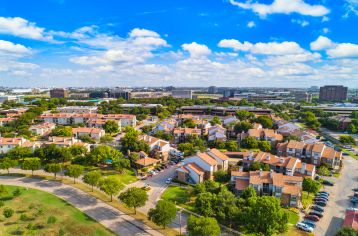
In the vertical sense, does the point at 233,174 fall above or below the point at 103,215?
above

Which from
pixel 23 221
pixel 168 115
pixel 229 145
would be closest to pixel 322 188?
pixel 229 145

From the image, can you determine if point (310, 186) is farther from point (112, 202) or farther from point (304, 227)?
point (112, 202)

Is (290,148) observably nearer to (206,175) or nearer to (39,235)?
(206,175)

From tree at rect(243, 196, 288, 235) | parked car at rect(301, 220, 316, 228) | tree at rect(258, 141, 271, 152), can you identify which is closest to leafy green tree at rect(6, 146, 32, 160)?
tree at rect(243, 196, 288, 235)

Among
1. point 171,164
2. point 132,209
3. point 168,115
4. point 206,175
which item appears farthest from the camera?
point 168,115

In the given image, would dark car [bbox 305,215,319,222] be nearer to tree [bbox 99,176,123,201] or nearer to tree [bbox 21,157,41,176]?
tree [bbox 99,176,123,201]

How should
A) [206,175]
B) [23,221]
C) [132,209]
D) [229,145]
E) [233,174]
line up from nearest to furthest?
1. [23,221]
2. [132,209]
3. [233,174]
4. [206,175]
5. [229,145]

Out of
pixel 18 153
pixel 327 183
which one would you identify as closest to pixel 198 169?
pixel 327 183
